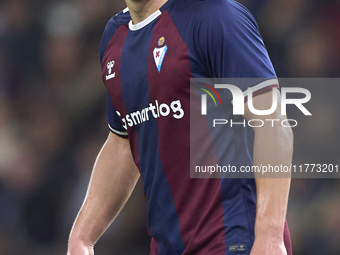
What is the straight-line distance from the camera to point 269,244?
1.82 meters

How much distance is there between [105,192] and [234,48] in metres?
1.05

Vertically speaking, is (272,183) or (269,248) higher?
(272,183)

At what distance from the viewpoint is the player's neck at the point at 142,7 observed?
2420mm

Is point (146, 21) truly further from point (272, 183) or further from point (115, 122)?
point (272, 183)

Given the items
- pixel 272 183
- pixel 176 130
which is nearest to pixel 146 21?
pixel 176 130

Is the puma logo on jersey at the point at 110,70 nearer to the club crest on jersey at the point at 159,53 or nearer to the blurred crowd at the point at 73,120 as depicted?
the club crest on jersey at the point at 159,53

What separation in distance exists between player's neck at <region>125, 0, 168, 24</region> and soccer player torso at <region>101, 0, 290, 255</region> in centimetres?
3

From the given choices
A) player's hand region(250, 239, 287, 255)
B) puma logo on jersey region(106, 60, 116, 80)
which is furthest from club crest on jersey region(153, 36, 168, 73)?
player's hand region(250, 239, 287, 255)

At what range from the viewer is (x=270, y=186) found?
1.88m

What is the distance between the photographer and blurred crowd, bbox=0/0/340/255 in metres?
5.07

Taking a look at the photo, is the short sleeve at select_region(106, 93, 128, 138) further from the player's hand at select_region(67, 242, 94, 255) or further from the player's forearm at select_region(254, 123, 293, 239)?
the player's forearm at select_region(254, 123, 293, 239)

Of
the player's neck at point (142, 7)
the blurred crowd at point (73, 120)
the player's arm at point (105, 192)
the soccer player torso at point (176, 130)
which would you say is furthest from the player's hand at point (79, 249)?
the blurred crowd at point (73, 120)

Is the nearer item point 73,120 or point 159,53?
point 159,53

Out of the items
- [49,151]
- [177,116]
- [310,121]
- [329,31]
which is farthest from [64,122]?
[177,116]
